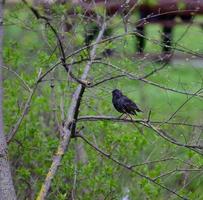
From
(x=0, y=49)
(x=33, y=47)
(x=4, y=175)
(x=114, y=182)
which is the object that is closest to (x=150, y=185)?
(x=114, y=182)

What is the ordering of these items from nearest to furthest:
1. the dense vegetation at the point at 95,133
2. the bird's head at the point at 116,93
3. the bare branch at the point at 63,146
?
1. the bare branch at the point at 63,146
2. the bird's head at the point at 116,93
3. the dense vegetation at the point at 95,133

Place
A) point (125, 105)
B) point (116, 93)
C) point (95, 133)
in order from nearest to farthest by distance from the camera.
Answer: point (125, 105)
point (116, 93)
point (95, 133)

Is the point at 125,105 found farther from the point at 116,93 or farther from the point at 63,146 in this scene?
the point at 63,146

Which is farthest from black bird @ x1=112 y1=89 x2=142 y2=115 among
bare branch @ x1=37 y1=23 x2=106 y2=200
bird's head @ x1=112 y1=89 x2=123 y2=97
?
bare branch @ x1=37 y1=23 x2=106 y2=200

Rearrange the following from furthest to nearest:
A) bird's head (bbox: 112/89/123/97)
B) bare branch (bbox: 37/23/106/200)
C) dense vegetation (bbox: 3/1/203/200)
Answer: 1. dense vegetation (bbox: 3/1/203/200)
2. bird's head (bbox: 112/89/123/97)
3. bare branch (bbox: 37/23/106/200)

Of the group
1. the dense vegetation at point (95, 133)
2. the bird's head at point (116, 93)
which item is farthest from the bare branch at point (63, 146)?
the bird's head at point (116, 93)

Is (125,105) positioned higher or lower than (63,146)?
higher

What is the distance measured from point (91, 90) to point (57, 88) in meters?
0.85

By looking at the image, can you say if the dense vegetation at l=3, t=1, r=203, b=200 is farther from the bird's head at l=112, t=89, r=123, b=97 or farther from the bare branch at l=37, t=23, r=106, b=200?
the bird's head at l=112, t=89, r=123, b=97

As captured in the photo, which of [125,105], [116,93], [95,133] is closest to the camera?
[125,105]

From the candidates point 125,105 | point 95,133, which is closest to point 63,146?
point 125,105

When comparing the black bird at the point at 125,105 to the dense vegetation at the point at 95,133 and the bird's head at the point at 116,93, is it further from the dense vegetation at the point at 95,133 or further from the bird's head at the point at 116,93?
the dense vegetation at the point at 95,133

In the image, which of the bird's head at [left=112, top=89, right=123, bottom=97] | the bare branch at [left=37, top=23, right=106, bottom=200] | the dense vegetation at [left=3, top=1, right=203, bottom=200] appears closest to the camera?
the bare branch at [left=37, top=23, right=106, bottom=200]

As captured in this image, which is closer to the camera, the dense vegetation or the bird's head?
the bird's head
